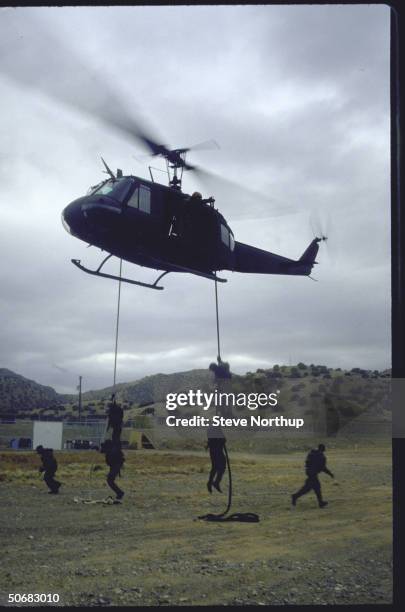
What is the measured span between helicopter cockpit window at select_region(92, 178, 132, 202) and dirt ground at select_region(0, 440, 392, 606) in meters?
5.85

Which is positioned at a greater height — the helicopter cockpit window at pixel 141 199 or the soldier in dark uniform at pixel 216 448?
the helicopter cockpit window at pixel 141 199

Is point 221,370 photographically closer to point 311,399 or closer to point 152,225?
point 152,225

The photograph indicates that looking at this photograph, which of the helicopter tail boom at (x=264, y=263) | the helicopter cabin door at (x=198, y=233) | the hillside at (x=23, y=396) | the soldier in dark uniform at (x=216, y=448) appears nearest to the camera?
the soldier in dark uniform at (x=216, y=448)

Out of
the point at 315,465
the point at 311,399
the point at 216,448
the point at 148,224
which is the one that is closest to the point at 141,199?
the point at 148,224

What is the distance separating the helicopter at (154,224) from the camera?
1051 centimetres

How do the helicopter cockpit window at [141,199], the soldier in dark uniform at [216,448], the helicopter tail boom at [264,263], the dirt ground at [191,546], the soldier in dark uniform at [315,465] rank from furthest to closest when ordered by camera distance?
the helicopter tail boom at [264,263], the soldier in dark uniform at [315,465], the helicopter cockpit window at [141,199], the soldier in dark uniform at [216,448], the dirt ground at [191,546]

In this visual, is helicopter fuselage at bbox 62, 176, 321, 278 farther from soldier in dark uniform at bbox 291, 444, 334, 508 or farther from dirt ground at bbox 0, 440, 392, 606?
dirt ground at bbox 0, 440, 392, 606

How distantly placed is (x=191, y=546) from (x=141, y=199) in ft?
19.7

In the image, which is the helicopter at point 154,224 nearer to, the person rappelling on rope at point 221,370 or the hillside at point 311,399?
the person rappelling on rope at point 221,370

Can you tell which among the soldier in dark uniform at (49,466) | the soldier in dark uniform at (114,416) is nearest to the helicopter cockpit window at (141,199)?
the soldier in dark uniform at (114,416)

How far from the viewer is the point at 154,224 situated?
36.0 feet

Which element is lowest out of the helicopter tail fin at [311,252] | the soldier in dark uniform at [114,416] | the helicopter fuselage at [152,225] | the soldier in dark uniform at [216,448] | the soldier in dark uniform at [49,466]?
the soldier in dark uniform at [49,466]

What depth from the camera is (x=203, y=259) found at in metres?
11.9

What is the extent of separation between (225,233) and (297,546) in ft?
19.8
